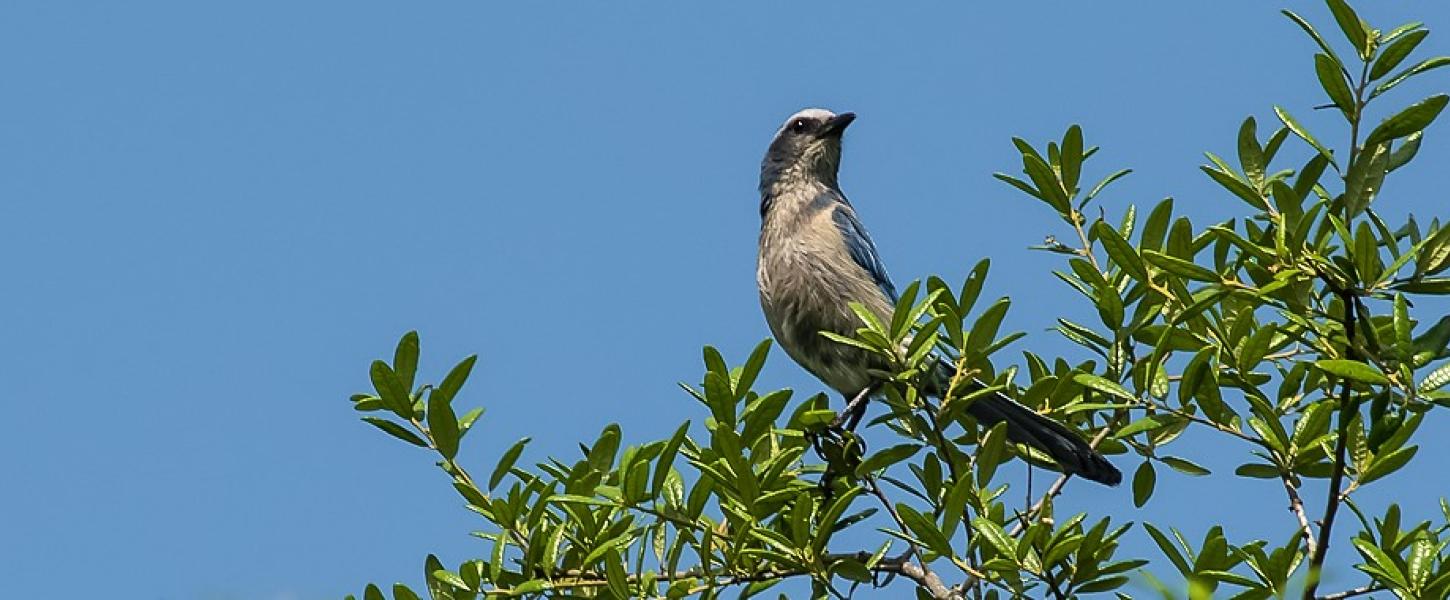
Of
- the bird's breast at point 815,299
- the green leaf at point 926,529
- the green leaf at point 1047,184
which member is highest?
the bird's breast at point 815,299

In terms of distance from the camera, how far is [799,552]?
395 cm

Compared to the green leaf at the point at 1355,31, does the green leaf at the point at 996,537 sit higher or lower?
lower

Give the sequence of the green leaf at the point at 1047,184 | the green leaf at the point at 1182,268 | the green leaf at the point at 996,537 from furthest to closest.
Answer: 1. the green leaf at the point at 1047,184
2. the green leaf at the point at 996,537
3. the green leaf at the point at 1182,268

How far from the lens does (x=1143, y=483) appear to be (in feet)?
14.3

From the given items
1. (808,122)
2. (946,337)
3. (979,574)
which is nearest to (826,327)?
(808,122)

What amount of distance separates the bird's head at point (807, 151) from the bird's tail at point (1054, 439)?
2.62 meters

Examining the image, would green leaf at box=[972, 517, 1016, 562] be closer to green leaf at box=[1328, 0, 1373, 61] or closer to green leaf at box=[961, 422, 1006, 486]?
green leaf at box=[961, 422, 1006, 486]

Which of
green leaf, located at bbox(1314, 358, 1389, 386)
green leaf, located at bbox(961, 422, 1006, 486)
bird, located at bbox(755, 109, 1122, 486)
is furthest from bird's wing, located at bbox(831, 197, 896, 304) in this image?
green leaf, located at bbox(1314, 358, 1389, 386)

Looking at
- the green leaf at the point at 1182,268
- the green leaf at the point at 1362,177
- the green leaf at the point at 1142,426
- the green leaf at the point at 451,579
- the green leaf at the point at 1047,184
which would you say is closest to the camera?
the green leaf at the point at 1362,177

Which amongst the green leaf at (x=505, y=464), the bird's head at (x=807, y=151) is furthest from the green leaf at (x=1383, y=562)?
the bird's head at (x=807, y=151)

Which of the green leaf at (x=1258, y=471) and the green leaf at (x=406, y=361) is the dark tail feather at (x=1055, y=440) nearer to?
the green leaf at (x=1258, y=471)

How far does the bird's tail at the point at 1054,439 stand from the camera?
429 cm

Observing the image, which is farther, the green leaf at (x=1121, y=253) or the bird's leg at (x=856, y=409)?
the bird's leg at (x=856, y=409)

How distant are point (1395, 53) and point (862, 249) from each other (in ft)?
10.2
